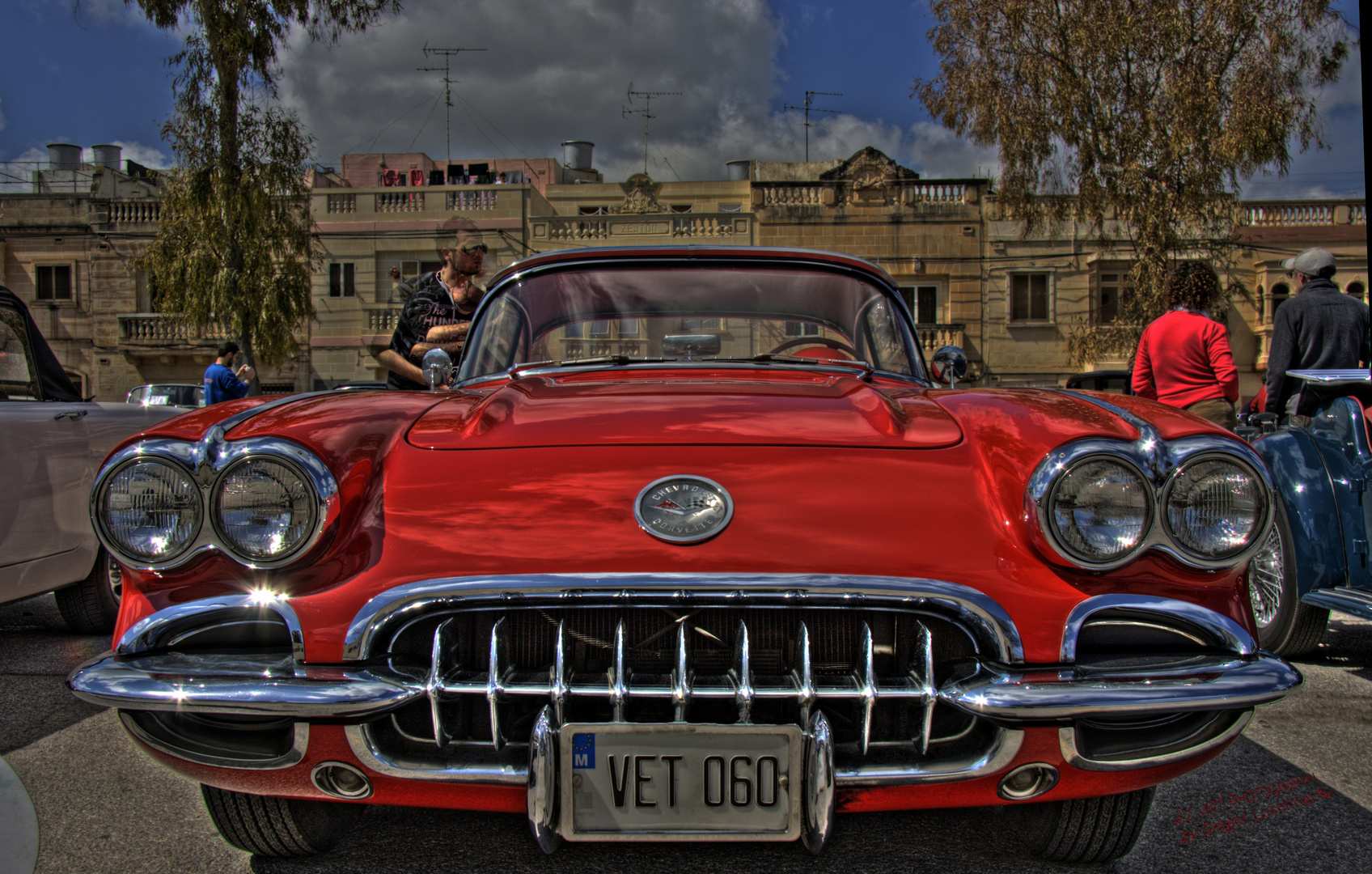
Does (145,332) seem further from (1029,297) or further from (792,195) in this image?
(1029,297)

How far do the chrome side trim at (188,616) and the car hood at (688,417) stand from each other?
1.29 ft

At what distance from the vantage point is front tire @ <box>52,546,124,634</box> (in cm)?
388

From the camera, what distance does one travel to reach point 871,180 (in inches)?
866

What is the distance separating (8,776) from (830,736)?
225 cm

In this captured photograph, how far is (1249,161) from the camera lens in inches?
481

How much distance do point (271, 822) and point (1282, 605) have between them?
Result: 3.50 meters

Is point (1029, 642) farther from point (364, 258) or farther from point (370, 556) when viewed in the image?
point (364, 258)

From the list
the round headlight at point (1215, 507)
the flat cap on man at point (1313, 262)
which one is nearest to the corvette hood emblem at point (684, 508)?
the round headlight at point (1215, 507)

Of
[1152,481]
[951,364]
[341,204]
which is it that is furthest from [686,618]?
[341,204]

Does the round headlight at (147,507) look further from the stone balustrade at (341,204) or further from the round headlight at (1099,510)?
the stone balustrade at (341,204)

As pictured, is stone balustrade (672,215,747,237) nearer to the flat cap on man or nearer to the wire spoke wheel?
the flat cap on man

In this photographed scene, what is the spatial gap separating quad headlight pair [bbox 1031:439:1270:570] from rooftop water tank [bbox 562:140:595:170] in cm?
3065

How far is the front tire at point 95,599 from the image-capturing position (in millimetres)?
3885

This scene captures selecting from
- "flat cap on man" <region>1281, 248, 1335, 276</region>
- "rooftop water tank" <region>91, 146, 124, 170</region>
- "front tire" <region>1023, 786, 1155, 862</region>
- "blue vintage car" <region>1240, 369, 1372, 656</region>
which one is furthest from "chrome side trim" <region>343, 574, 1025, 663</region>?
"rooftop water tank" <region>91, 146, 124, 170</region>
